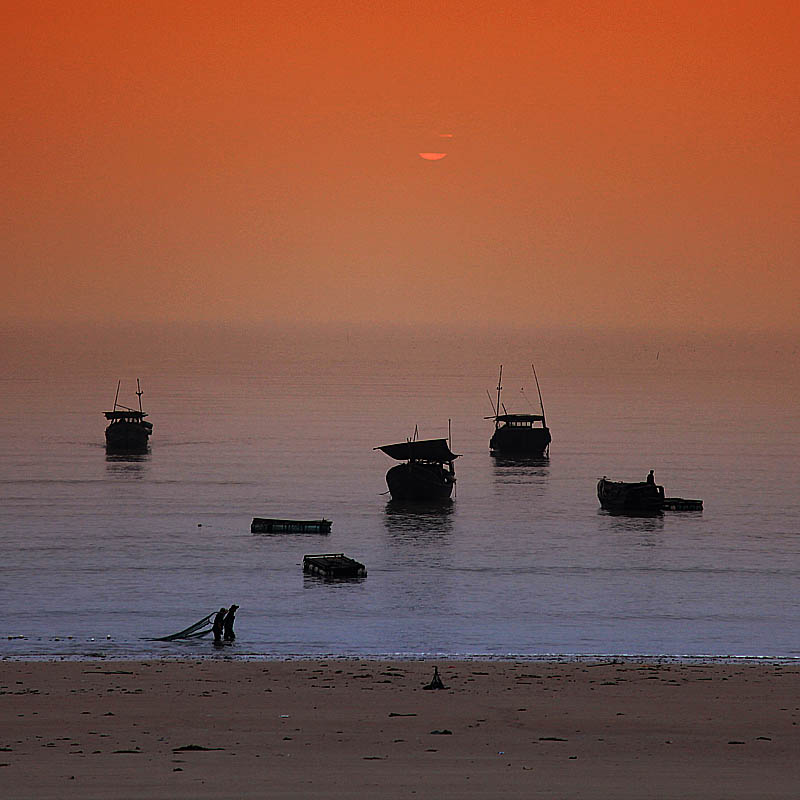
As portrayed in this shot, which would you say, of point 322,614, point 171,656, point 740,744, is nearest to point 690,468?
point 322,614

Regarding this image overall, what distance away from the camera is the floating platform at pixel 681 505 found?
7881cm

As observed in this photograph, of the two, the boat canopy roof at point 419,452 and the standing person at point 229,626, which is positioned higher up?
the boat canopy roof at point 419,452

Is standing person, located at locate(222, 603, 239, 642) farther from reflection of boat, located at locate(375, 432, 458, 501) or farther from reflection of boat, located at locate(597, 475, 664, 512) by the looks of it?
reflection of boat, located at locate(597, 475, 664, 512)

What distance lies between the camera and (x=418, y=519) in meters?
74.3

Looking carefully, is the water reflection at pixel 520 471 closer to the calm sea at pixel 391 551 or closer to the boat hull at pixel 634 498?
the calm sea at pixel 391 551

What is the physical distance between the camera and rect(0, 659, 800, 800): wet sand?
21531 mm

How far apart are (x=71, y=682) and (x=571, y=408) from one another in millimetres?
149521

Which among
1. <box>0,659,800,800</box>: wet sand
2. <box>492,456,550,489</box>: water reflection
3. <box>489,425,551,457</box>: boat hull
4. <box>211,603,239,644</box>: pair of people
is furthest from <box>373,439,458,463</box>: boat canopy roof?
<box>0,659,800,800</box>: wet sand

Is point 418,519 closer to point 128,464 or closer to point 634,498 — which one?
point 634,498

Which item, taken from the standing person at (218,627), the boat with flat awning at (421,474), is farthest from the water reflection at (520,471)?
the standing person at (218,627)

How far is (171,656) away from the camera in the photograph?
37.9 meters

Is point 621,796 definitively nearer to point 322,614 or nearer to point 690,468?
point 322,614

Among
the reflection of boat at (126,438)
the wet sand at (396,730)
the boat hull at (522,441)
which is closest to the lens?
the wet sand at (396,730)

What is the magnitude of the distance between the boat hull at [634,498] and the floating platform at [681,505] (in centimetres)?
71
